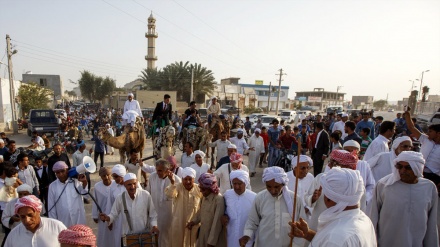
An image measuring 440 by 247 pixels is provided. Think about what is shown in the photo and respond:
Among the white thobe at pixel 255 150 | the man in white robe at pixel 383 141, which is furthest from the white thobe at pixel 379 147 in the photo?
the white thobe at pixel 255 150

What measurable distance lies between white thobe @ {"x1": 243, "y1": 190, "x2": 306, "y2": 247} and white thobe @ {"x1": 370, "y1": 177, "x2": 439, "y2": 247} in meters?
1.01

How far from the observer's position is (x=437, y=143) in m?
4.60

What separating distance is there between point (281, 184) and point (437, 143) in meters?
2.98

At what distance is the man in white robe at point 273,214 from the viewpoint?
130 inches

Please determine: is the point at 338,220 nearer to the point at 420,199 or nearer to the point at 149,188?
the point at 420,199

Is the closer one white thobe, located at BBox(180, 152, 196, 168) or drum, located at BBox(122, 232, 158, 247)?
drum, located at BBox(122, 232, 158, 247)

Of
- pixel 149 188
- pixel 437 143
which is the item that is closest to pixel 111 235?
pixel 149 188

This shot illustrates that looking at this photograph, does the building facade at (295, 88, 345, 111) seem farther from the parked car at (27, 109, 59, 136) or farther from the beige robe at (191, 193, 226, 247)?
the beige robe at (191, 193, 226, 247)

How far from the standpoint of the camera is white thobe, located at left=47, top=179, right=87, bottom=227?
4.18m

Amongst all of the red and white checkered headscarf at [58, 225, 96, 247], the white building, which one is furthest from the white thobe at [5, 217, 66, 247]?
the white building

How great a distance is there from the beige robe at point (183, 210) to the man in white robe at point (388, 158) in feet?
9.35

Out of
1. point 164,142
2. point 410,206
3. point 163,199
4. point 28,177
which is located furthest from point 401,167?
point 28,177

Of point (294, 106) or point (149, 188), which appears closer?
point (149, 188)

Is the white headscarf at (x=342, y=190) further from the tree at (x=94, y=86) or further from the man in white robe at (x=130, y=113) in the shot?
the tree at (x=94, y=86)
